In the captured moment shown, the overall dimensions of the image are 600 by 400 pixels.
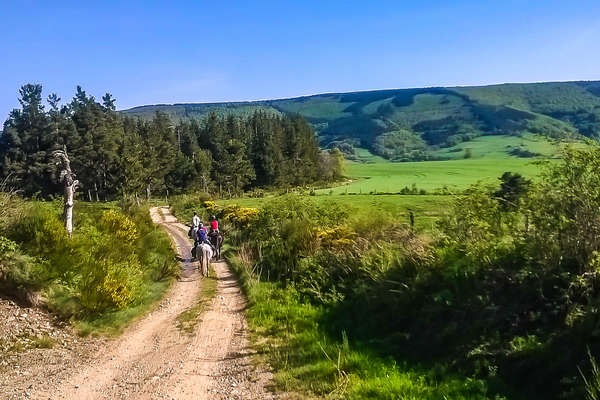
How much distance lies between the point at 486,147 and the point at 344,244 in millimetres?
184537

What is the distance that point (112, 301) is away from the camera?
1134cm

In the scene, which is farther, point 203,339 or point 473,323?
point 203,339

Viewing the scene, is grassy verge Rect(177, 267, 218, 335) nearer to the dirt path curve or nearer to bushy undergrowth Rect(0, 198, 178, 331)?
the dirt path curve

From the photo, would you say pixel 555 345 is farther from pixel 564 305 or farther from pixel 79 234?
pixel 79 234

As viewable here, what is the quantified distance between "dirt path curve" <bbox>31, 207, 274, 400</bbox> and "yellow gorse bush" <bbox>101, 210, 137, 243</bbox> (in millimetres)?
4669

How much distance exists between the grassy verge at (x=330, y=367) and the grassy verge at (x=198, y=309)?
1442mm

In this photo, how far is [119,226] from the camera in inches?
Result: 679

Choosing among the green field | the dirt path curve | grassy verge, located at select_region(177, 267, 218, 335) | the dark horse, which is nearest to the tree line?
the green field

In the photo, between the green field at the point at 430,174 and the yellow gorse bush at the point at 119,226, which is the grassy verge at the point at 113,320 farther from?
the green field at the point at 430,174

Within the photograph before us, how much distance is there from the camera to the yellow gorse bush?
54.8 feet

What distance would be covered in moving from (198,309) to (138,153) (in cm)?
5617

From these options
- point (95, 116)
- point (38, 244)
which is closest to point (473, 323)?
point (38, 244)

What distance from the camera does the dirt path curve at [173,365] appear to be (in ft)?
24.9

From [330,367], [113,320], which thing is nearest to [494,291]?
[330,367]
